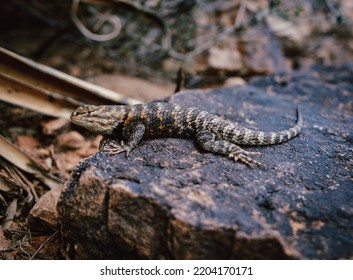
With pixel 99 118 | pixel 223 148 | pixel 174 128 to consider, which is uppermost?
pixel 223 148

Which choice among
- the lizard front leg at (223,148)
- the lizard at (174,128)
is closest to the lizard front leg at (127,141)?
the lizard at (174,128)

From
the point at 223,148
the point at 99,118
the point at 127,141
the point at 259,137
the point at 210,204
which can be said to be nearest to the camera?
the point at 210,204

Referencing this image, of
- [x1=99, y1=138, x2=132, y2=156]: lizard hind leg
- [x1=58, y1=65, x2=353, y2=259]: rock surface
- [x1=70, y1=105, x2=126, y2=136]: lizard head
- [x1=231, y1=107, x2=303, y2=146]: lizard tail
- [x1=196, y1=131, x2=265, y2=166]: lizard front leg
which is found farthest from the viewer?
[x1=70, y1=105, x2=126, y2=136]: lizard head

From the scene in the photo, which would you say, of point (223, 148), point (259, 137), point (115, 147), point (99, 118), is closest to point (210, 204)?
point (223, 148)

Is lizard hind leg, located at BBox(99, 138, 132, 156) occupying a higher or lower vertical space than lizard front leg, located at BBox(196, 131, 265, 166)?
lower

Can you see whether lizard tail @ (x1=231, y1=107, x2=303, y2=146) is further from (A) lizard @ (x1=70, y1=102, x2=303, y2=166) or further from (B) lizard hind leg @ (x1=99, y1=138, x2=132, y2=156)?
(B) lizard hind leg @ (x1=99, y1=138, x2=132, y2=156)

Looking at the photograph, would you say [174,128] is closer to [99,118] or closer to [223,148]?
[223,148]

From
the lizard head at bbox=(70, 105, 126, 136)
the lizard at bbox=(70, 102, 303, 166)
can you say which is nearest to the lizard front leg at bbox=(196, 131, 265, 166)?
Result: the lizard at bbox=(70, 102, 303, 166)
